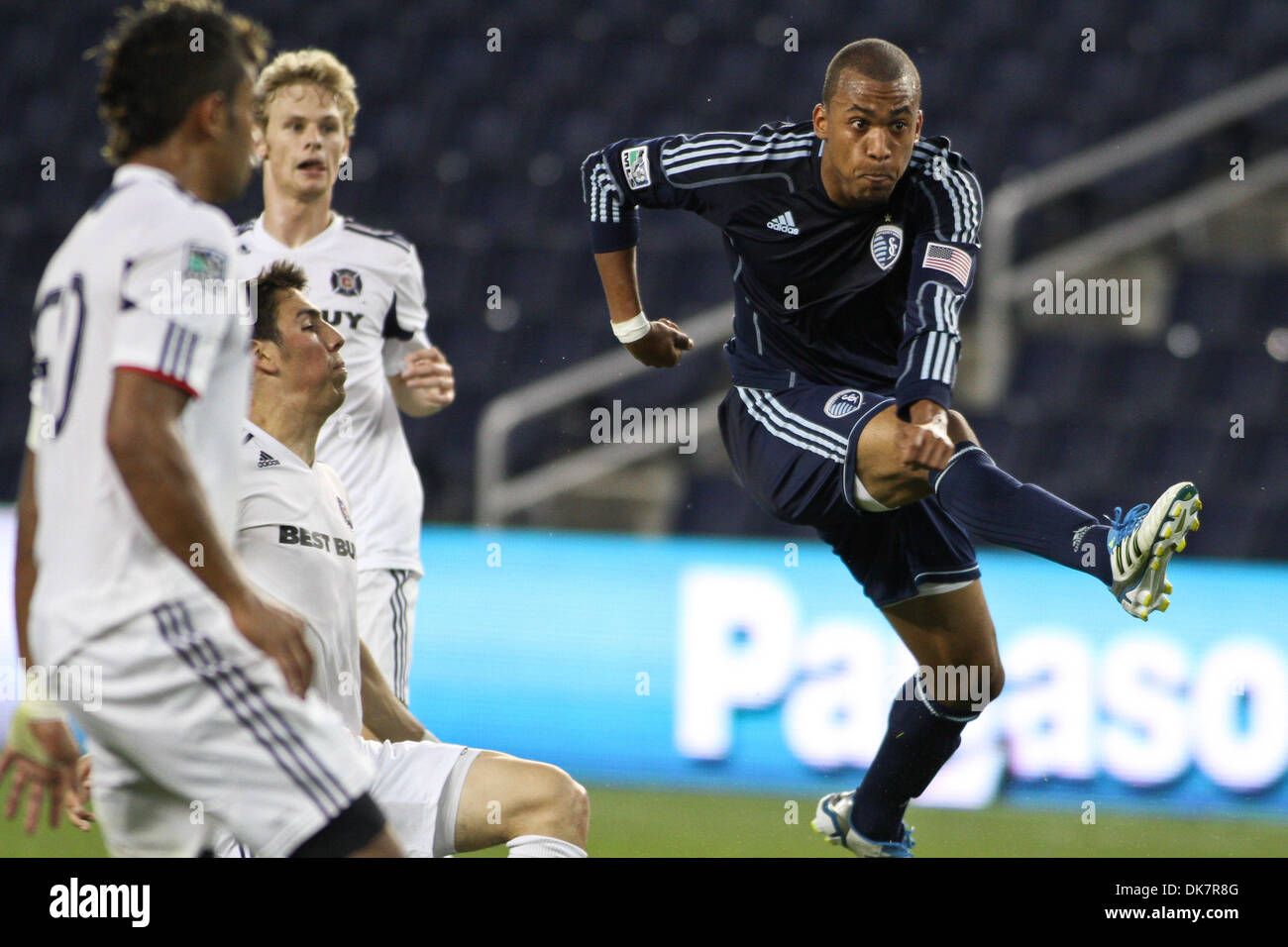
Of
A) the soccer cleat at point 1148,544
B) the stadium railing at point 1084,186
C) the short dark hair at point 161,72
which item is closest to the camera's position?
the short dark hair at point 161,72

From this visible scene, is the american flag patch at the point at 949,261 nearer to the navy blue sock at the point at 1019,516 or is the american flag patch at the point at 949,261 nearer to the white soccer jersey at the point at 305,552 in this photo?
the navy blue sock at the point at 1019,516

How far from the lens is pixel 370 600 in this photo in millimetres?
5375

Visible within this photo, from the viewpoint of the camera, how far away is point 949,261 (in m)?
4.37

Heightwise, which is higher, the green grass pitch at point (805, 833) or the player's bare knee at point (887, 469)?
the player's bare knee at point (887, 469)

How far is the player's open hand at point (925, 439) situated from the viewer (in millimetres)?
4086

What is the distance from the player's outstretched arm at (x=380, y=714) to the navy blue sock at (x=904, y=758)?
1610 mm

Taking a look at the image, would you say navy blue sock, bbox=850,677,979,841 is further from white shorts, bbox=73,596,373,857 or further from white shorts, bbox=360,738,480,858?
white shorts, bbox=73,596,373,857

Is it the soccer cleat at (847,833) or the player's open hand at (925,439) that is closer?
the player's open hand at (925,439)

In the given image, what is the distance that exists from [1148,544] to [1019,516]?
0.35 metres

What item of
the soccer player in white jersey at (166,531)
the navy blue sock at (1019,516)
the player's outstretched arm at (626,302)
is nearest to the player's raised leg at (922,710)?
the navy blue sock at (1019,516)

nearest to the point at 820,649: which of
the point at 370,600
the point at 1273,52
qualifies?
the point at 370,600

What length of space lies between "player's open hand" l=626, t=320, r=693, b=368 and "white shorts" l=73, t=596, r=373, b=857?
2385 millimetres

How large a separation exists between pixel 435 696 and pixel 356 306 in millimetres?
2776

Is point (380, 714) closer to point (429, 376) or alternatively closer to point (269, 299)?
point (269, 299)
